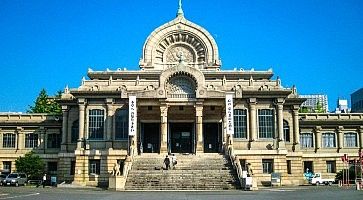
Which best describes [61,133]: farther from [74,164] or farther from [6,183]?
[6,183]

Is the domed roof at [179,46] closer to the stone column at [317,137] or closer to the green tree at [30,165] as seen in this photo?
the stone column at [317,137]

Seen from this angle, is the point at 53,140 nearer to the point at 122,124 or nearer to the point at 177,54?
the point at 122,124

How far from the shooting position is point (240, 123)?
58438 millimetres

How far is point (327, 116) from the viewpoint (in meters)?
67.8

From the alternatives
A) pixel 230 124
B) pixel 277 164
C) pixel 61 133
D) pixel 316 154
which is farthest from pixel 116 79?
pixel 316 154

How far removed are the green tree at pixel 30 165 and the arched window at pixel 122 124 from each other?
11.3m

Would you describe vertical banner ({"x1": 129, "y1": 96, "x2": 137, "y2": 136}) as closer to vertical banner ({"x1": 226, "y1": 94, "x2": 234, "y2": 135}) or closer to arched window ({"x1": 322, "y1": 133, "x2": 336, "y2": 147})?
vertical banner ({"x1": 226, "y1": 94, "x2": 234, "y2": 135})

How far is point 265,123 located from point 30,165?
28.3 meters

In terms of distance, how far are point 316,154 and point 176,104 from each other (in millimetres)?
22058

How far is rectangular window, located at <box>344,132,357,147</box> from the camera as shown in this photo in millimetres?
67438

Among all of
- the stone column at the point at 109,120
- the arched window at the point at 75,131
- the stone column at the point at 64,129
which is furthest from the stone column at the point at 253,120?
the stone column at the point at 64,129

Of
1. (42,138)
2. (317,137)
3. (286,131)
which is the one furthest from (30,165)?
(317,137)

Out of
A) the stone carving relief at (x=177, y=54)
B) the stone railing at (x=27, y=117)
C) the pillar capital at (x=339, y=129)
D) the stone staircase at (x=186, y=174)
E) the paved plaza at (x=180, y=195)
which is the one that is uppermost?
the stone carving relief at (x=177, y=54)

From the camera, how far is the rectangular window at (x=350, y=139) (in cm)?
6744
